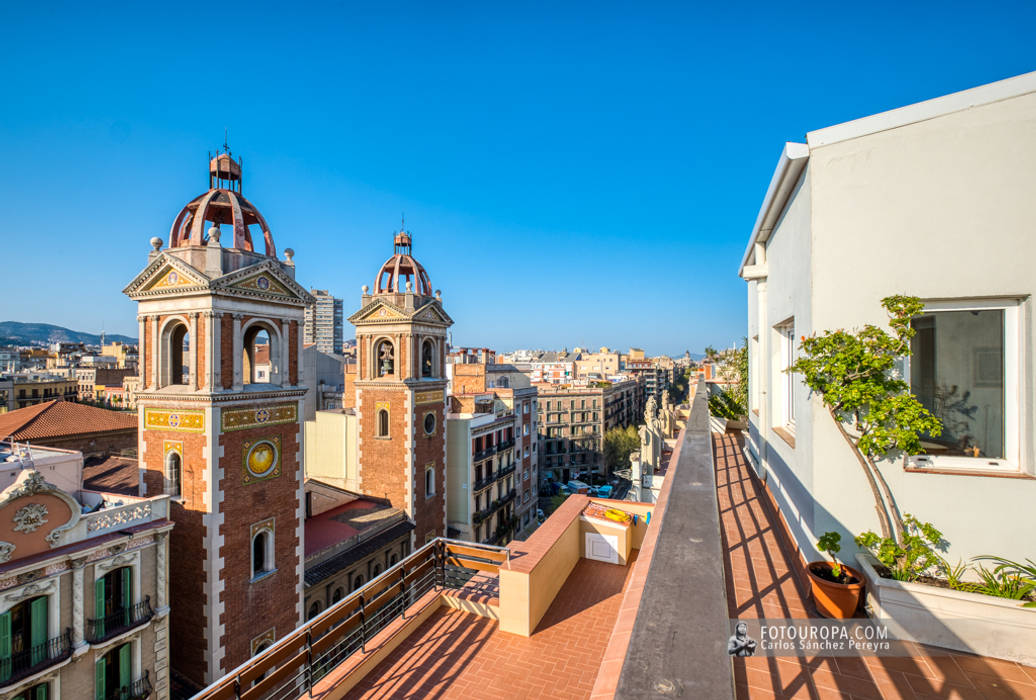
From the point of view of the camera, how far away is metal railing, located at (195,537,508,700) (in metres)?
4.00

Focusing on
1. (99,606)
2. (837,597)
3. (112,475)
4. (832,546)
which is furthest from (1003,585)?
(112,475)

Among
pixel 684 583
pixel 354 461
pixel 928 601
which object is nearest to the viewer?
pixel 684 583

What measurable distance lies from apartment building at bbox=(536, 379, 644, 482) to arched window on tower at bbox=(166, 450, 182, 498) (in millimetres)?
45022

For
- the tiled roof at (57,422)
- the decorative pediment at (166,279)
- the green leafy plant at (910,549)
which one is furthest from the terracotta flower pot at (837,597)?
the tiled roof at (57,422)

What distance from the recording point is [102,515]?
10.3 metres

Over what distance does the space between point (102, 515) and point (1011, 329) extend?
47.1 ft

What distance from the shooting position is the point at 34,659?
9.40 m

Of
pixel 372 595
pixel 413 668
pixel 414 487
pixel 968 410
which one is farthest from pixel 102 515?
pixel 968 410

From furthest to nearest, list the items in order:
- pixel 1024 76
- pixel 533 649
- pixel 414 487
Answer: pixel 414 487, pixel 533 649, pixel 1024 76

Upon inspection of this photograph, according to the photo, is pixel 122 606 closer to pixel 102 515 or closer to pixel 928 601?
pixel 102 515

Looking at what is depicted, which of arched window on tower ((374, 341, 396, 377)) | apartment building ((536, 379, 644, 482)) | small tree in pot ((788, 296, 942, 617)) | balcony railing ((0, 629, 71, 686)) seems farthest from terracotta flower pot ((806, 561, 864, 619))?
apartment building ((536, 379, 644, 482))

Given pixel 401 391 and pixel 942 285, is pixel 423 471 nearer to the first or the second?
pixel 401 391

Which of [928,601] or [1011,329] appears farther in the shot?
[1011,329]

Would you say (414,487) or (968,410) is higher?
(968,410)
